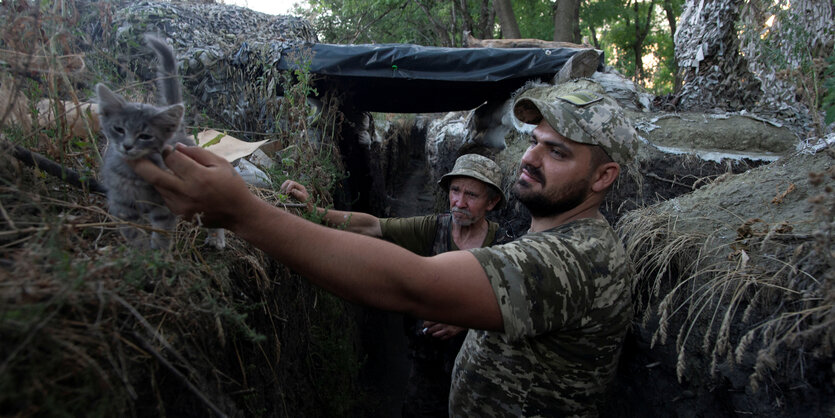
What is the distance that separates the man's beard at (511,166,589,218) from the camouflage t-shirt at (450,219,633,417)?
0.38 ft

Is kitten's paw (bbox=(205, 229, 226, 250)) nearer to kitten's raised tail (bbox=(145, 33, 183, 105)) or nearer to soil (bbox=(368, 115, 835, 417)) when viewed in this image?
kitten's raised tail (bbox=(145, 33, 183, 105))

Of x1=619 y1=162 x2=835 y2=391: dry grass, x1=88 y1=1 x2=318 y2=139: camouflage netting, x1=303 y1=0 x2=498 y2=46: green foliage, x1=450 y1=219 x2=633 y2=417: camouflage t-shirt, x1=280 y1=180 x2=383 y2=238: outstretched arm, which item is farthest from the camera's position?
x1=303 y1=0 x2=498 y2=46: green foliage

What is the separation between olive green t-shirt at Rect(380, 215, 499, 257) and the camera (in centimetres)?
410

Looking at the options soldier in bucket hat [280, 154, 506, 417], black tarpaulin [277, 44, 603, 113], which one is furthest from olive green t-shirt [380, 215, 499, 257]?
black tarpaulin [277, 44, 603, 113]

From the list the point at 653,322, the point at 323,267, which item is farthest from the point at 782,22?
the point at 323,267

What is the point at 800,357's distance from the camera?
189 centimetres

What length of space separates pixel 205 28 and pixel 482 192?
20.5ft

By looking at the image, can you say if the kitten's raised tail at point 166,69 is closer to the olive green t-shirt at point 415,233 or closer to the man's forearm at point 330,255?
the man's forearm at point 330,255

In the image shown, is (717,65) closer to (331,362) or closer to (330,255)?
(331,362)

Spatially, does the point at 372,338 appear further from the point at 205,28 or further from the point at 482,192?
the point at 205,28

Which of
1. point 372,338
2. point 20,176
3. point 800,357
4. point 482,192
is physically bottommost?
point 372,338

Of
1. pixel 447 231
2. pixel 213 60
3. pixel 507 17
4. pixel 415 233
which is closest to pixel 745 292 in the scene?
pixel 447 231

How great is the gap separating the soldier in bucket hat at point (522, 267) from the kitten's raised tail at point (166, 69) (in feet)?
3.52

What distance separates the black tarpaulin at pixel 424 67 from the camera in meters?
5.68
